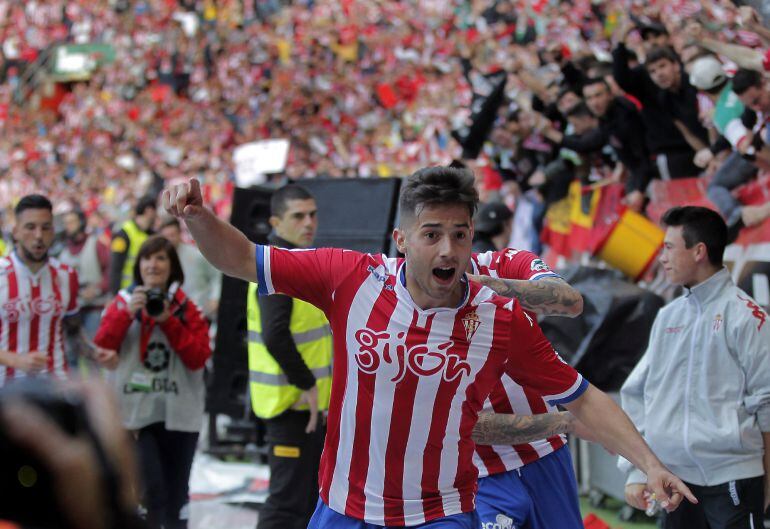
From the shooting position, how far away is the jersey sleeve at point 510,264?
3.86 metres

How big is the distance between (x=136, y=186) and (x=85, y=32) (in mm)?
12426

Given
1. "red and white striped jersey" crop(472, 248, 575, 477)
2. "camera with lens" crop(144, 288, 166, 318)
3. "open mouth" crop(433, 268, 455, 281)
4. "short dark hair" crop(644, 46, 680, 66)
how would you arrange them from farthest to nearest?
"short dark hair" crop(644, 46, 680, 66) → "camera with lens" crop(144, 288, 166, 318) → "red and white striped jersey" crop(472, 248, 575, 477) → "open mouth" crop(433, 268, 455, 281)

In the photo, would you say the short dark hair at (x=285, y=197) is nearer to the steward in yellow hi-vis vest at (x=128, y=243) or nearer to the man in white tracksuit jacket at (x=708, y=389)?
the man in white tracksuit jacket at (x=708, y=389)

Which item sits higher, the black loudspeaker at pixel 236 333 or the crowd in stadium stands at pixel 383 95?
the crowd in stadium stands at pixel 383 95

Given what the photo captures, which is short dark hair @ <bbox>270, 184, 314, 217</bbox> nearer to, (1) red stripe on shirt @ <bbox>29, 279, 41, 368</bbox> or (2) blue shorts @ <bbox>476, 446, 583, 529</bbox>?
(1) red stripe on shirt @ <bbox>29, 279, 41, 368</bbox>

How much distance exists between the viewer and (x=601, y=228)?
8742mm

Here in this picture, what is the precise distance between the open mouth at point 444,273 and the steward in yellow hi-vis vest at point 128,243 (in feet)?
23.3

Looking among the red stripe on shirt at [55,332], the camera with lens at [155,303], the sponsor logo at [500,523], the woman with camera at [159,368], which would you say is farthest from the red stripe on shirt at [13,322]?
the sponsor logo at [500,523]

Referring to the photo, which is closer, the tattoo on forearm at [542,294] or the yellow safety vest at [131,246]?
the tattoo on forearm at [542,294]

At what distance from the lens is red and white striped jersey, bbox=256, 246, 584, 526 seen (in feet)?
10.7

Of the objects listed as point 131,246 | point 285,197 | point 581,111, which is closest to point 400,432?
point 285,197

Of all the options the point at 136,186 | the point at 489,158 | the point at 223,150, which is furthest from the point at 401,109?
the point at 489,158

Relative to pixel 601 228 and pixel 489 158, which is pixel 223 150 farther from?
pixel 601 228

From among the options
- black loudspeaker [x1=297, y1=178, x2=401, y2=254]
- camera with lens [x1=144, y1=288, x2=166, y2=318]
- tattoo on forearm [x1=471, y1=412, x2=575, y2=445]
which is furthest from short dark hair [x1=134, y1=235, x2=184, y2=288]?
tattoo on forearm [x1=471, y1=412, x2=575, y2=445]
